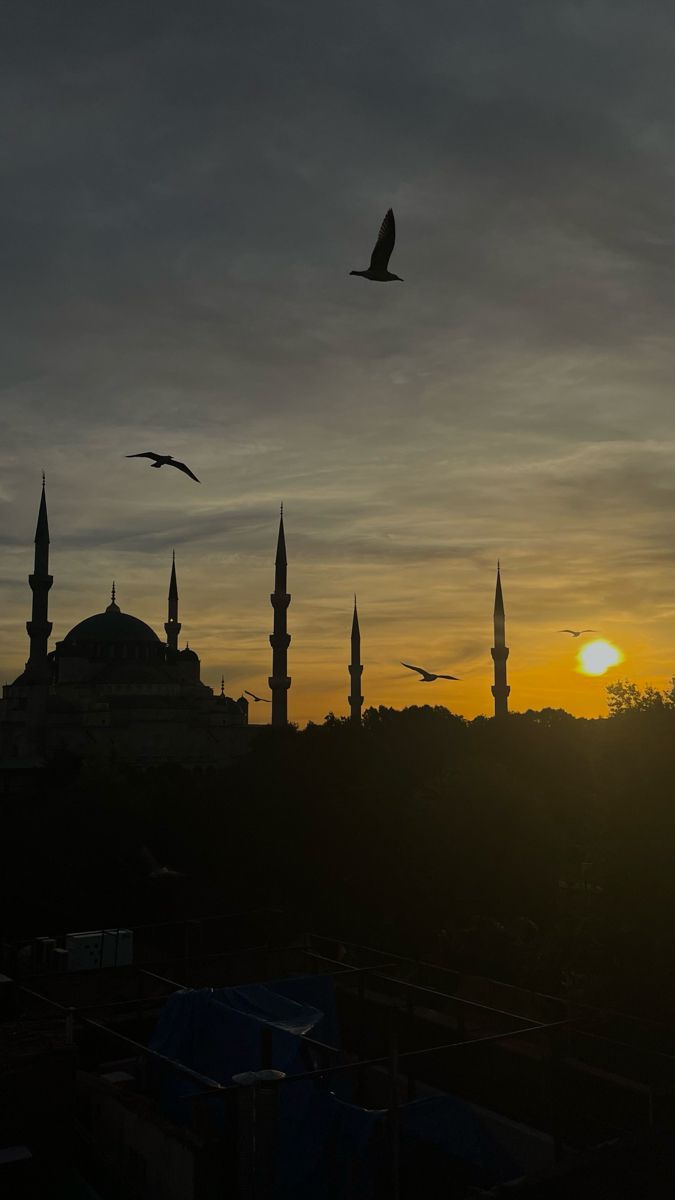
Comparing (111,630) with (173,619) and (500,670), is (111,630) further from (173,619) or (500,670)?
(500,670)

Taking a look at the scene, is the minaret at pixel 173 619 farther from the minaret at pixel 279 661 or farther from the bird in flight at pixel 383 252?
the bird in flight at pixel 383 252

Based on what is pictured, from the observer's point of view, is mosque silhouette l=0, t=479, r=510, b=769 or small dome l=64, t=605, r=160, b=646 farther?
small dome l=64, t=605, r=160, b=646

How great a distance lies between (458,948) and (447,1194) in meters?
8.74

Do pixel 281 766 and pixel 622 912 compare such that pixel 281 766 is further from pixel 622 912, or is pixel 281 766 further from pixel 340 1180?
pixel 340 1180

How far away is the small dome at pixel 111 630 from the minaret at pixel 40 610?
55.9 ft

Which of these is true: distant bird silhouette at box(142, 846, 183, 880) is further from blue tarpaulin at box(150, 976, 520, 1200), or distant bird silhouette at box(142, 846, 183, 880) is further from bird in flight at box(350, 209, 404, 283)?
bird in flight at box(350, 209, 404, 283)

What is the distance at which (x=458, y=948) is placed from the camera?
19.2m

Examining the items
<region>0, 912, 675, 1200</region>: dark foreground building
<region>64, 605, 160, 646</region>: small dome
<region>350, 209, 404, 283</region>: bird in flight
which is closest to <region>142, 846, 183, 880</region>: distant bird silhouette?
<region>0, 912, 675, 1200</region>: dark foreground building

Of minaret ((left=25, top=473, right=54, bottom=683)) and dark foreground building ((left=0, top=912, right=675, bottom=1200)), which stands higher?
minaret ((left=25, top=473, right=54, bottom=683))

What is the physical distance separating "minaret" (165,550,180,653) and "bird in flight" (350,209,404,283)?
61315 mm

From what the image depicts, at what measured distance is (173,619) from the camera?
72.9m

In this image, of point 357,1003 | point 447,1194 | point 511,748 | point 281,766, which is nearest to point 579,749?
point 511,748

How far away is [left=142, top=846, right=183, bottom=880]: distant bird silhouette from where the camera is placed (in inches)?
1001

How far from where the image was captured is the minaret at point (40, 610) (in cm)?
4728
